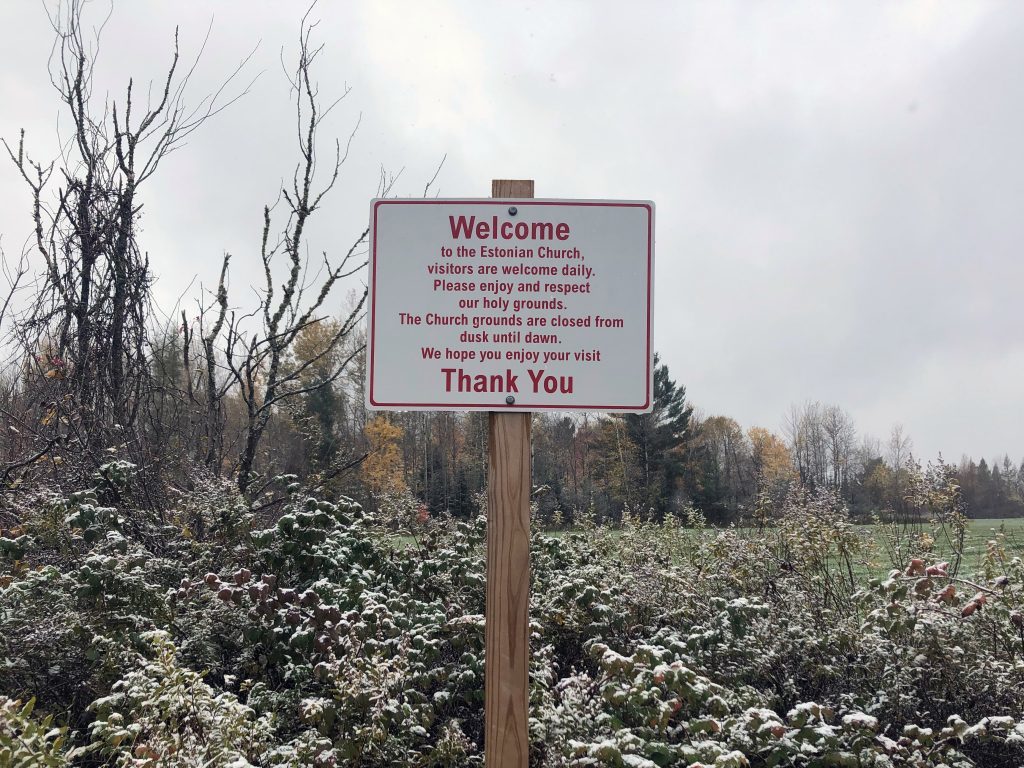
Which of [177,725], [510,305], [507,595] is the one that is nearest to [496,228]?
[510,305]

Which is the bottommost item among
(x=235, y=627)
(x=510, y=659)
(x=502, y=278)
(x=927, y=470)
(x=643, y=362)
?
(x=235, y=627)

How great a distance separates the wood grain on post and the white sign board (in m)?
0.17

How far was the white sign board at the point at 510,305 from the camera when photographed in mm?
2398

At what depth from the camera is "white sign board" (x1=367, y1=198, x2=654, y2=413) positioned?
2.40 m

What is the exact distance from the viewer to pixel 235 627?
3791 millimetres

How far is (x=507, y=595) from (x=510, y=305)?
0.98m

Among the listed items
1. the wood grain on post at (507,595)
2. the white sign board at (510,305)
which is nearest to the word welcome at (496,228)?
the white sign board at (510,305)

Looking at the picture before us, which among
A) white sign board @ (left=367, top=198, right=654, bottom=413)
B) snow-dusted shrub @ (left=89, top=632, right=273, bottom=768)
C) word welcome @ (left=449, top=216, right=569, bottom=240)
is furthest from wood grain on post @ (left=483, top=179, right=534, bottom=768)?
snow-dusted shrub @ (left=89, top=632, right=273, bottom=768)

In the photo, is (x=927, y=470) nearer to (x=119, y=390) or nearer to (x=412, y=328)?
(x=412, y=328)

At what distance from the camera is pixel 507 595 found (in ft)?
7.73

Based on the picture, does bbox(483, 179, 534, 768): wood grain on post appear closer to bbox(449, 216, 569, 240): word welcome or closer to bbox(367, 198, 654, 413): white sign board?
bbox(367, 198, 654, 413): white sign board

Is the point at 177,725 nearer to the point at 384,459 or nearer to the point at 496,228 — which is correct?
the point at 496,228

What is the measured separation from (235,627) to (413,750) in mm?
1381

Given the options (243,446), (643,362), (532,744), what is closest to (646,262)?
(643,362)
